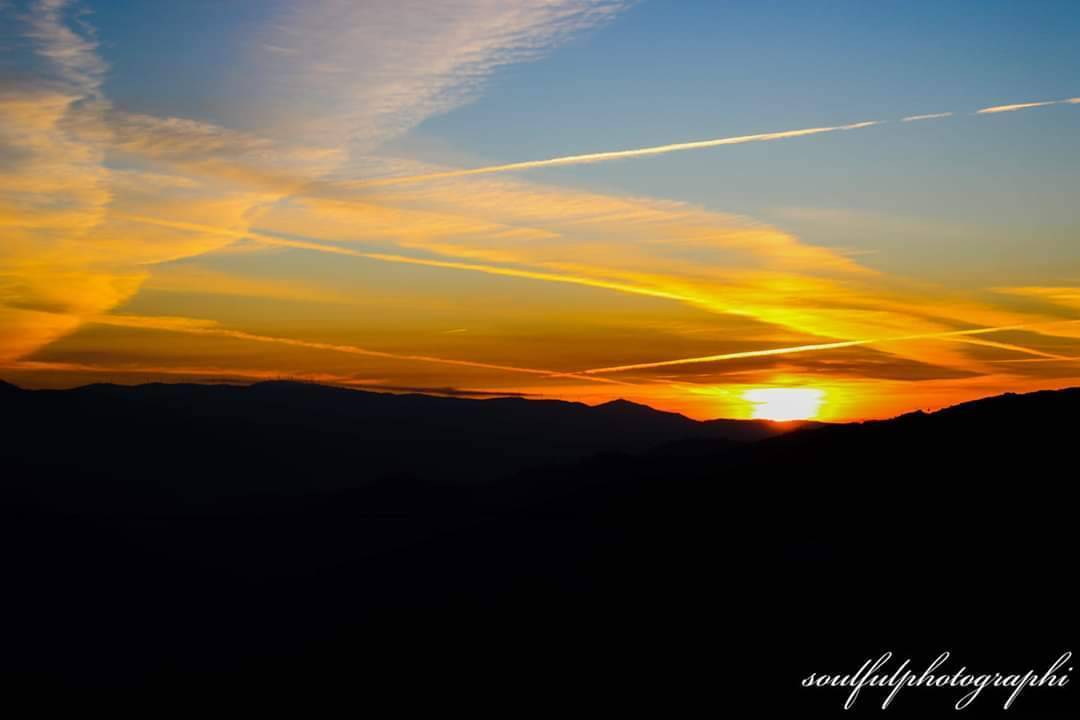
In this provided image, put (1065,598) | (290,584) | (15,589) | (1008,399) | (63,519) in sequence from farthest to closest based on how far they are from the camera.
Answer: (63,519) < (15,589) < (290,584) < (1008,399) < (1065,598)

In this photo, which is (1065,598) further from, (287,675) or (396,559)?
(396,559)

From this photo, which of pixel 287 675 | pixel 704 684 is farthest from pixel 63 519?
pixel 704 684

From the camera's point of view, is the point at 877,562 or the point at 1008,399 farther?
the point at 1008,399

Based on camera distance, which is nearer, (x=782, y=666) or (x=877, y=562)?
(x=782, y=666)

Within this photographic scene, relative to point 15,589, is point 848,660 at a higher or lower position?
higher

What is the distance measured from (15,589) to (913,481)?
12653 centimetres

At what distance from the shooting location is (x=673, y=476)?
417 ft

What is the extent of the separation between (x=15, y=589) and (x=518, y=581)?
309 feet

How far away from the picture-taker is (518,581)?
92.6 meters

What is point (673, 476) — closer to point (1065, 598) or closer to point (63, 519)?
point (1065, 598)

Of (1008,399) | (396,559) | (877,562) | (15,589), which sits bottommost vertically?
(15,589)

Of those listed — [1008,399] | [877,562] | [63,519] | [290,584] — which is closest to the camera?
[877,562]

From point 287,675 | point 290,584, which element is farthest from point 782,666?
point 290,584

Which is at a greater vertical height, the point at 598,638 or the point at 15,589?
the point at 598,638
